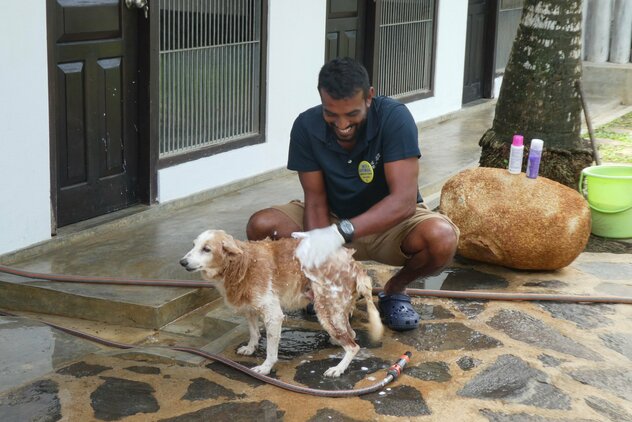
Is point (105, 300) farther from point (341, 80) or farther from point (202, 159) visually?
point (202, 159)

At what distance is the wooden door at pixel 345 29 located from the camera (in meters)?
10.2

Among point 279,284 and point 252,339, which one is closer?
point 279,284

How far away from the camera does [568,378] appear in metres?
4.98

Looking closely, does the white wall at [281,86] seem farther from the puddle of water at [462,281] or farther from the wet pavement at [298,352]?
the puddle of water at [462,281]

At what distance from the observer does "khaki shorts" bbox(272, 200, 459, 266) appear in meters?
5.50

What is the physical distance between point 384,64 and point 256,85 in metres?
2.75

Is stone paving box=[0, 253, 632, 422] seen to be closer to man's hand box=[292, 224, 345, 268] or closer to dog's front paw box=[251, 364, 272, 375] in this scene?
dog's front paw box=[251, 364, 272, 375]

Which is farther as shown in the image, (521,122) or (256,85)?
(256,85)

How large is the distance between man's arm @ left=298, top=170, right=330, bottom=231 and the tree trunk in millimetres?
3243

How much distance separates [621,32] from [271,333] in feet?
41.9

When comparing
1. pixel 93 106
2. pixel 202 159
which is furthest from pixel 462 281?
pixel 93 106

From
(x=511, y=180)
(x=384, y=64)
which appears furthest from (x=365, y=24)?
(x=511, y=180)

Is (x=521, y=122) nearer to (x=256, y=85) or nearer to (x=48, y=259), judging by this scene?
(x=256, y=85)

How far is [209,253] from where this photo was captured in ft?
15.4
